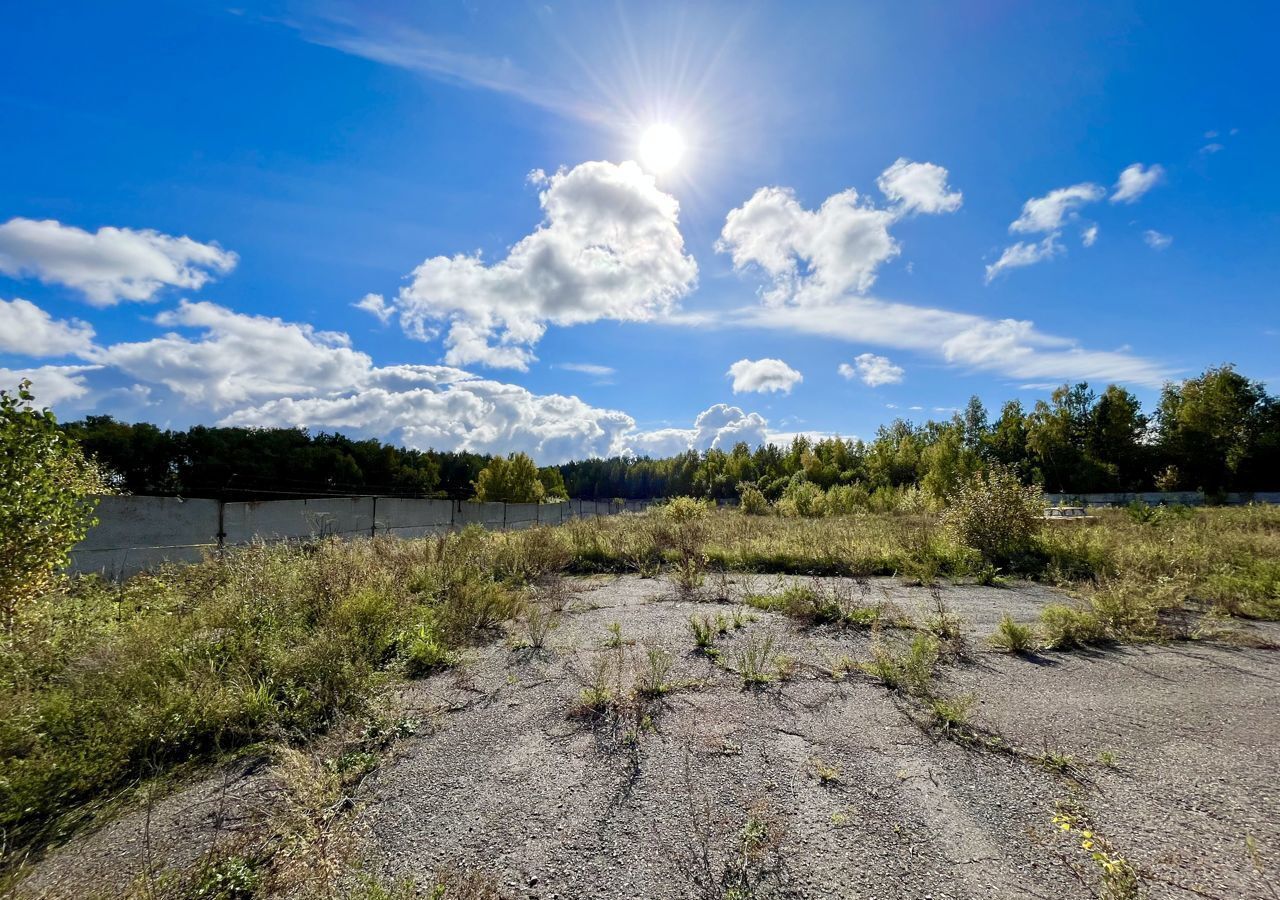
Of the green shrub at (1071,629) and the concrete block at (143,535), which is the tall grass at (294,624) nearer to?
the green shrub at (1071,629)

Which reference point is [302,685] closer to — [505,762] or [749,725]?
[505,762]

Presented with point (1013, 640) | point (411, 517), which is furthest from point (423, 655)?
point (411, 517)

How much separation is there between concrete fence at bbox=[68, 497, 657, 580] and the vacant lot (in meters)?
4.91

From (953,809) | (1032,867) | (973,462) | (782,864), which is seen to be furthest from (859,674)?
(973,462)

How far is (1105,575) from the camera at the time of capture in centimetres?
804

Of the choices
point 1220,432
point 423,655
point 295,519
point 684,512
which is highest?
point 1220,432

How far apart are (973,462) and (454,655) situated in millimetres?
31467

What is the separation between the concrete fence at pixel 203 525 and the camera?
9539mm

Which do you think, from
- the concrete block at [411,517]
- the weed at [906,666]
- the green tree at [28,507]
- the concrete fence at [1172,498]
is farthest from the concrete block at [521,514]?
the concrete fence at [1172,498]

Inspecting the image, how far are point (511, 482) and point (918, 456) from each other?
3104 cm

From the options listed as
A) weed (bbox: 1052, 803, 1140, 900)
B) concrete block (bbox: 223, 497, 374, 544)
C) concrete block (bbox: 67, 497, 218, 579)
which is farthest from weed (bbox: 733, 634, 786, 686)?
concrete block (bbox: 67, 497, 218, 579)

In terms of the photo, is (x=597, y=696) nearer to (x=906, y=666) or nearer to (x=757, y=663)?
(x=757, y=663)

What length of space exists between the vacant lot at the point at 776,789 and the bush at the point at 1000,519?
5524 mm

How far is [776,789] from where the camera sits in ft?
9.51
